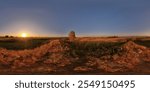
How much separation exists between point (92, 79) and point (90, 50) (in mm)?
420

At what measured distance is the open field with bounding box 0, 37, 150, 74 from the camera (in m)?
16.4

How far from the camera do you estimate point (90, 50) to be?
16.4 metres

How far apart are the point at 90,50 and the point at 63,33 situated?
45 centimetres

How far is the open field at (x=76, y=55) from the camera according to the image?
16.4 m

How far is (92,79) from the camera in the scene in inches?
643

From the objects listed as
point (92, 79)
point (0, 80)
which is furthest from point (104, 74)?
point (0, 80)

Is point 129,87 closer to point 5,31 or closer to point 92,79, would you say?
point 92,79

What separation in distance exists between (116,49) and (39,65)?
3.66 ft

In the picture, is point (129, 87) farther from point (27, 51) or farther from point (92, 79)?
point (27, 51)

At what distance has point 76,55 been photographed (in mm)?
16438

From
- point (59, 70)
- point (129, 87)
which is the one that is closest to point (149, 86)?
point (129, 87)

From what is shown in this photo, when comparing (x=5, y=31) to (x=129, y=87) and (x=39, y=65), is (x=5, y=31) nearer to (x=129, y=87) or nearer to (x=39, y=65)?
(x=39, y=65)

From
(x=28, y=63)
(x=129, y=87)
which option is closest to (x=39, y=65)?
(x=28, y=63)

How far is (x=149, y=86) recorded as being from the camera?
53.5 feet
